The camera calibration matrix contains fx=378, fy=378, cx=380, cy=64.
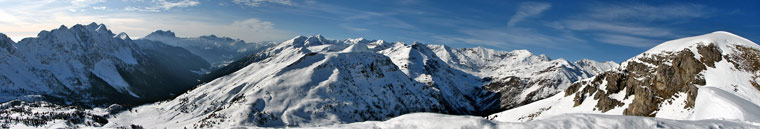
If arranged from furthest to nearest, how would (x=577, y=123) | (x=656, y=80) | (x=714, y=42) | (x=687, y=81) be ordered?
(x=656, y=80) < (x=687, y=81) < (x=714, y=42) < (x=577, y=123)

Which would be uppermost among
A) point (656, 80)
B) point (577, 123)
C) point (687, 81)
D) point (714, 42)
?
point (714, 42)

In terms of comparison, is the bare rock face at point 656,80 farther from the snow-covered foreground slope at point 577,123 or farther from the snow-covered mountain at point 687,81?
the snow-covered foreground slope at point 577,123

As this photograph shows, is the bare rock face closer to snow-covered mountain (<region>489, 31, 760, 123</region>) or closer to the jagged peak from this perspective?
snow-covered mountain (<region>489, 31, 760, 123</region>)

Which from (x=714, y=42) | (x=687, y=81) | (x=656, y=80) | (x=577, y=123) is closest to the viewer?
(x=577, y=123)

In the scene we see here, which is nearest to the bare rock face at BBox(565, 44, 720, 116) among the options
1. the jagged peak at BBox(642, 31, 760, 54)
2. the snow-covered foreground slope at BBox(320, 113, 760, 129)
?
the jagged peak at BBox(642, 31, 760, 54)

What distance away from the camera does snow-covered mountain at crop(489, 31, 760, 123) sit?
79.9 meters

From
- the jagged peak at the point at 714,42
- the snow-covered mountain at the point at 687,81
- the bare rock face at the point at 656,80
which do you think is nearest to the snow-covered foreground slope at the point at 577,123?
the snow-covered mountain at the point at 687,81

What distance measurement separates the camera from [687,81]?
115312 mm

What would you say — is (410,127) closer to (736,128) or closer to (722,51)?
(736,128)

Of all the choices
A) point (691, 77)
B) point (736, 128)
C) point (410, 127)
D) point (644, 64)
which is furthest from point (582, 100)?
point (410, 127)

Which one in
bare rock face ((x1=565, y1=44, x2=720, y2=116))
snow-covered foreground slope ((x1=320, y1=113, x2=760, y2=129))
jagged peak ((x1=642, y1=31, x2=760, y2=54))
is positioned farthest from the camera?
bare rock face ((x1=565, y1=44, x2=720, y2=116))

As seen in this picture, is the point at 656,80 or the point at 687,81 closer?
the point at 687,81

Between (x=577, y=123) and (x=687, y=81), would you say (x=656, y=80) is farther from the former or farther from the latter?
(x=577, y=123)

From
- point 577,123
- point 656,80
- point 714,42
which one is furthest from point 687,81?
point 577,123
